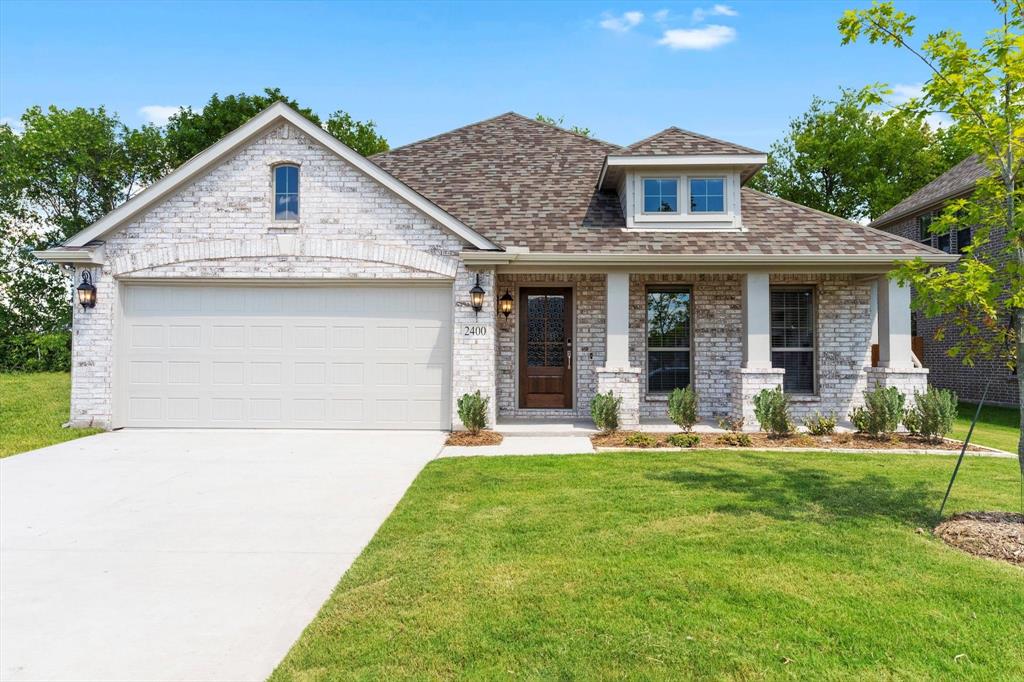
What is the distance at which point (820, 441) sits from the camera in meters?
8.59

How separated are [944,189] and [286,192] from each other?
19186mm

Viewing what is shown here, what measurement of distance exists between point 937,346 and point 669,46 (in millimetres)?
12665

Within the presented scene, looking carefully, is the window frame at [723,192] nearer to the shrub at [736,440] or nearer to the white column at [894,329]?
the white column at [894,329]

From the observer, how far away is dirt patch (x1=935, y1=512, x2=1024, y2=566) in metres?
4.04

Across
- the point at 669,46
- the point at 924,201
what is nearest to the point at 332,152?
the point at 669,46

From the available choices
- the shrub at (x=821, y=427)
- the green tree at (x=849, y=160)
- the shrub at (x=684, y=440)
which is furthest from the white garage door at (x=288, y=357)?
the green tree at (x=849, y=160)

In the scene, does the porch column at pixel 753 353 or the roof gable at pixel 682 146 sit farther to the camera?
the roof gable at pixel 682 146

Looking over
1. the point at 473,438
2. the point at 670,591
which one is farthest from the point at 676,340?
the point at 670,591

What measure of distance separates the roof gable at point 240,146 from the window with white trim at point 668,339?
3835 millimetres

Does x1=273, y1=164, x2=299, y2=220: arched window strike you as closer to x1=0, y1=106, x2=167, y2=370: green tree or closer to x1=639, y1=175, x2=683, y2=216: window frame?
x1=639, y1=175, x2=683, y2=216: window frame

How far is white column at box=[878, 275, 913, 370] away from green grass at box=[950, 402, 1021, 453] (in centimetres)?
155

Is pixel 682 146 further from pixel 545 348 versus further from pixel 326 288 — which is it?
pixel 326 288

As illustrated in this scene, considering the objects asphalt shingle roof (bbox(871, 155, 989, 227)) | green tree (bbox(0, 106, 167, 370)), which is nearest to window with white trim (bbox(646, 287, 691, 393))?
asphalt shingle roof (bbox(871, 155, 989, 227))

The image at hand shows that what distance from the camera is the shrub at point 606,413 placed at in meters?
9.15
